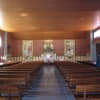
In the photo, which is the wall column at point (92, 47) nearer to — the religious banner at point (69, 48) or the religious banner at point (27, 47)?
the religious banner at point (69, 48)

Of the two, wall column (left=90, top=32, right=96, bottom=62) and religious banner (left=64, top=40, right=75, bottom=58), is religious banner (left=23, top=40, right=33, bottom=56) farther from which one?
wall column (left=90, top=32, right=96, bottom=62)

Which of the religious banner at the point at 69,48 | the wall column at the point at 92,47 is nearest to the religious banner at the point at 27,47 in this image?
the religious banner at the point at 69,48

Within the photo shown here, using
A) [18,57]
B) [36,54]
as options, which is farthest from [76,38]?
[18,57]

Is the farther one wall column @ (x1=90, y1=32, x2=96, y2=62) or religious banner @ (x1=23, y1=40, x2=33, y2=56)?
religious banner @ (x1=23, y1=40, x2=33, y2=56)

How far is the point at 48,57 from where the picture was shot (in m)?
16.9

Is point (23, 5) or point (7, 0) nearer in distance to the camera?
point (7, 0)

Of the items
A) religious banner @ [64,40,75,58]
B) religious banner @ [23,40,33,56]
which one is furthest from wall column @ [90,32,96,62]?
religious banner @ [23,40,33,56]

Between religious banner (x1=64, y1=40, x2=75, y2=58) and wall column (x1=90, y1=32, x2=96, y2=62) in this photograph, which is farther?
religious banner (x1=64, y1=40, x2=75, y2=58)

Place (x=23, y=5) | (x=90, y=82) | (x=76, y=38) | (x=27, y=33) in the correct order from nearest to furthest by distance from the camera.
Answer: (x=90, y=82) < (x=23, y=5) < (x=27, y=33) < (x=76, y=38)

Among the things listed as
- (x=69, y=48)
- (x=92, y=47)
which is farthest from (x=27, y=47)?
(x=92, y=47)

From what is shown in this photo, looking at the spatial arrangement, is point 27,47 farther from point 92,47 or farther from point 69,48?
point 92,47

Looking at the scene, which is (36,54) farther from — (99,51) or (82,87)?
(82,87)

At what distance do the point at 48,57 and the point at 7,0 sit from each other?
10.7 m

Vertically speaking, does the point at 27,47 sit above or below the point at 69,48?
above
